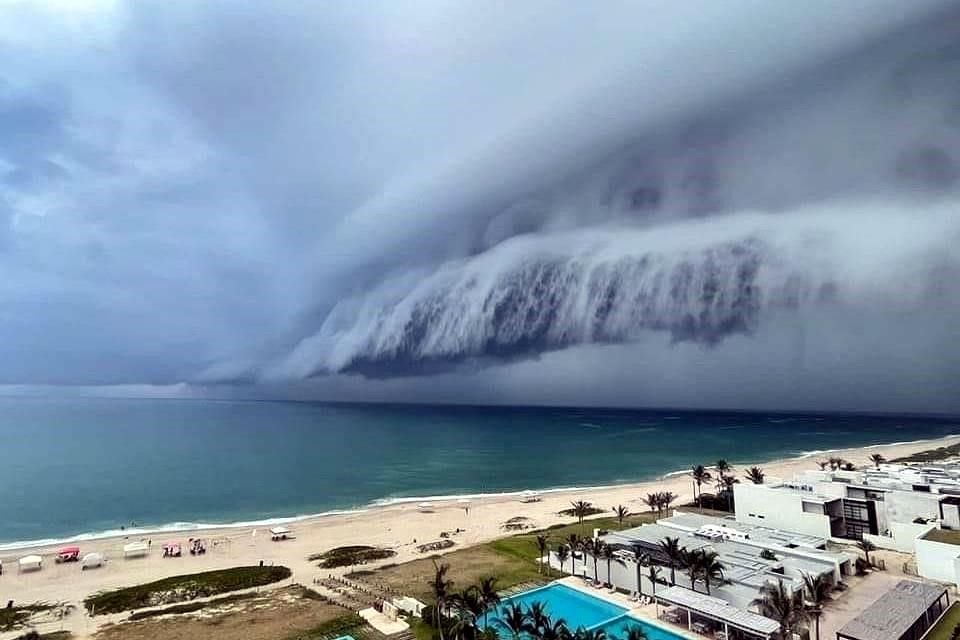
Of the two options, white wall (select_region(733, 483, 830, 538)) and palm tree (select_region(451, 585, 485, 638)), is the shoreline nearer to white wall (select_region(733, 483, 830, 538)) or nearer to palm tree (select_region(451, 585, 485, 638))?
white wall (select_region(733, 483, 830, 538))

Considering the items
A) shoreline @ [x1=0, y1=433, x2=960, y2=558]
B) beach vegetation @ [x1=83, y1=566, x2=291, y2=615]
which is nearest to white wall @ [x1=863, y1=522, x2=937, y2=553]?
shoreline @ [x1=0, y1=433, x2=960, y2=558]

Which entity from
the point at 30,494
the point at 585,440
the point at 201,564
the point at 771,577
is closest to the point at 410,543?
the point at 201,564

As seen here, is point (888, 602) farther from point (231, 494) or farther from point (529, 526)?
point (231, 494)

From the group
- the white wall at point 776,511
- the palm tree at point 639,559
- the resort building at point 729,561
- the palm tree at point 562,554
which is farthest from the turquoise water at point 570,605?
the white wall at point 776,511

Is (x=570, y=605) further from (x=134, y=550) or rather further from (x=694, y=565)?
(x=134, y=550)

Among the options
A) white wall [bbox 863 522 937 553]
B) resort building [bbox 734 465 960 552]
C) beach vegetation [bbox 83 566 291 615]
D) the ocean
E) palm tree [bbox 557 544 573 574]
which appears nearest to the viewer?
beach vegetation [bbox 83 566 291 615]

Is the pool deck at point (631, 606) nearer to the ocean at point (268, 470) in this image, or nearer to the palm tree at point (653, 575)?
the palm tree at point (653, 575)

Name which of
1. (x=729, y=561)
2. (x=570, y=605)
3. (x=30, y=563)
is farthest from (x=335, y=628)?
(x=30, y=563)
